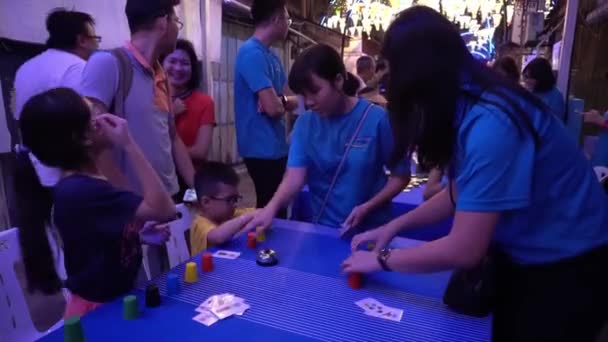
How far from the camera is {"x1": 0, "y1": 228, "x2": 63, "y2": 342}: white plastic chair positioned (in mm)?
1506

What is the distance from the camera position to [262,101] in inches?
101

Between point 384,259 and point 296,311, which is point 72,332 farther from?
point 384,259

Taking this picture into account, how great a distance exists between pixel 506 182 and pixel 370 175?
36.1 inches

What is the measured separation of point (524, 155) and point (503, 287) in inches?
16.5

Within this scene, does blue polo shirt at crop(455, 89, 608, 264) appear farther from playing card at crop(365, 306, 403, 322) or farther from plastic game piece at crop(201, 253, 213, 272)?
plastic game piece at crop(201, 253, 213, 272)

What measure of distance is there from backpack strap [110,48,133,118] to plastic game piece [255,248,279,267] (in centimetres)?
88

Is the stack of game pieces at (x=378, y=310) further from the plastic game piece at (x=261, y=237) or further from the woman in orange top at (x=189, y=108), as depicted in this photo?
the woman in orange top at (x=189, y=108)

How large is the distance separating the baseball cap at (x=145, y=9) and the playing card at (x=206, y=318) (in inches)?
51.4

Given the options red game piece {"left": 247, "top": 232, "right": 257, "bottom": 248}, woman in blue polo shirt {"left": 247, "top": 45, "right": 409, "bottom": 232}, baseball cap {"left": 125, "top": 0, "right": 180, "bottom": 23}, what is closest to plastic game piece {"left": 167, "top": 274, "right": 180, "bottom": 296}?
red game piece {"left": 247, "top": 232, "right": 257, "bottom": 248}

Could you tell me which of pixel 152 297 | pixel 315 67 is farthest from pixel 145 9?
pixel 152 297

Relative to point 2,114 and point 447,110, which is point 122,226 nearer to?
point 447,110

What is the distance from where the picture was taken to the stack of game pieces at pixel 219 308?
107cm

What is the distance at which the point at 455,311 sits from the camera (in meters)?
1.11

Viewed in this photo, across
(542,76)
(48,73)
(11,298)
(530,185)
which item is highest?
(542,76)
